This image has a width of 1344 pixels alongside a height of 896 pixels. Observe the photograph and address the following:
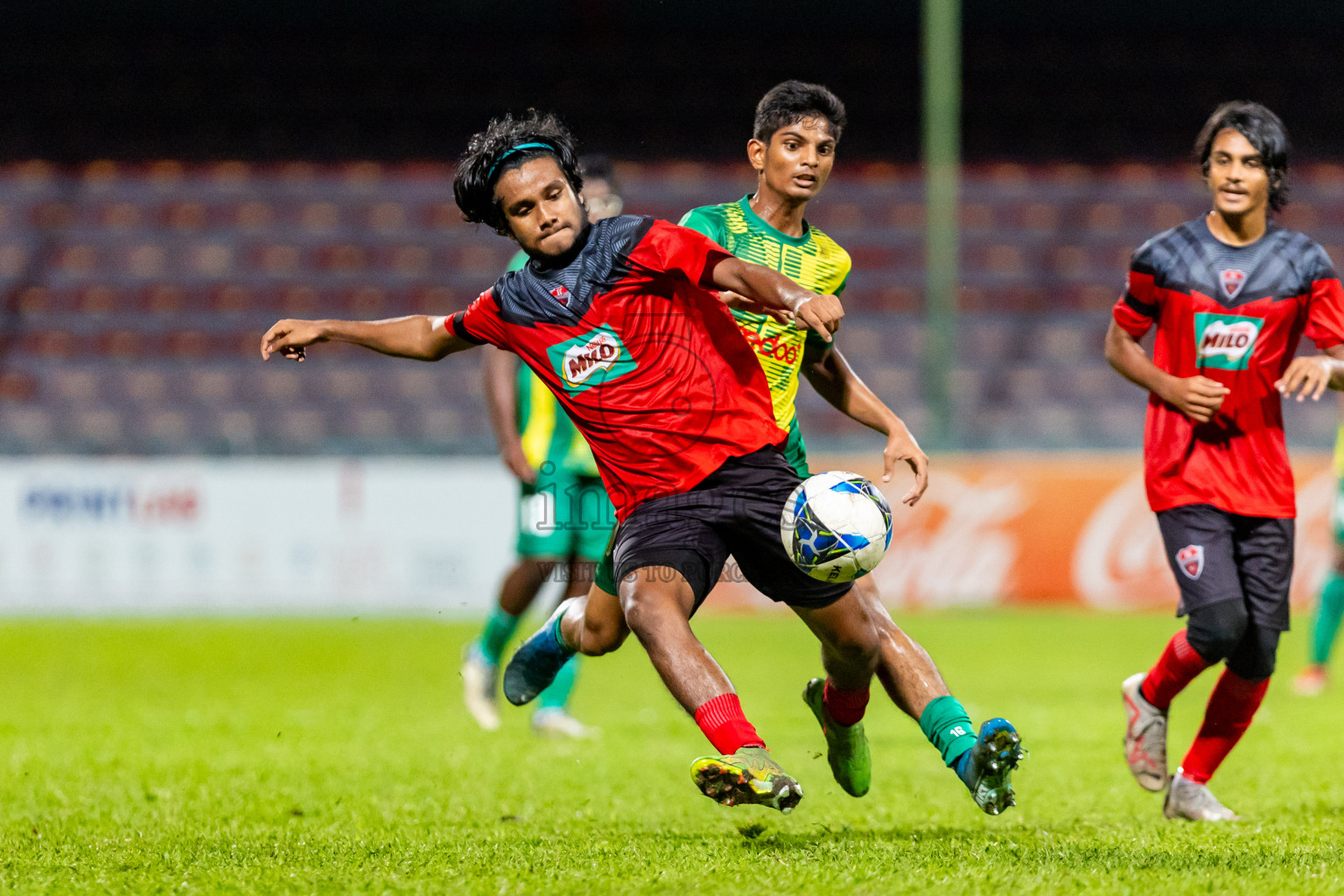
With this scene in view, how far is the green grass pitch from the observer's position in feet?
11.9

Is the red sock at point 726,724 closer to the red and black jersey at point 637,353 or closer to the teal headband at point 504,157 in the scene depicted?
the red and black jersey at point 637,353

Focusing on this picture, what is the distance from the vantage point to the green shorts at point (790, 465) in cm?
437

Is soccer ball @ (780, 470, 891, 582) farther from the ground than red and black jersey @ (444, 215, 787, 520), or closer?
closer

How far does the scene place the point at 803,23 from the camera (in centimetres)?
1798

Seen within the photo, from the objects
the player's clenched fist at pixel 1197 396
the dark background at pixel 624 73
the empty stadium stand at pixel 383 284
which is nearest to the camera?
the player's clenched fist at pixel 1197 396

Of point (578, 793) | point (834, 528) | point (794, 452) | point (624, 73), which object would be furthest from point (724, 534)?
point (624, 73)

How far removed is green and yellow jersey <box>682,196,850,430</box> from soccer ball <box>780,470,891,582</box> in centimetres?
48

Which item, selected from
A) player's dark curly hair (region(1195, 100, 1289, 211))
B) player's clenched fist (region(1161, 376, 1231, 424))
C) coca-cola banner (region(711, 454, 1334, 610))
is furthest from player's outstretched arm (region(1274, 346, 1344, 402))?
coca-cola banner (region(711, 454, 1334, 610))

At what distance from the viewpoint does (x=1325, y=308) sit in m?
4.86

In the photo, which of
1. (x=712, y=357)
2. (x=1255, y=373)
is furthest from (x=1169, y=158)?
(x=712, y=357)

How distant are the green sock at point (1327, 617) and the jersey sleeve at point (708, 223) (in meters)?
5.33

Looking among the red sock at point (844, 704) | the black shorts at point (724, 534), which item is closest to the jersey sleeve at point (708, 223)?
the black shorts at point (724, 534)

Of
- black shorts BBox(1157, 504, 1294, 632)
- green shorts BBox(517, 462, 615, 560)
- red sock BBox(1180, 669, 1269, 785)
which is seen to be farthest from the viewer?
green shorts BBox(517, 462, 615, 560)

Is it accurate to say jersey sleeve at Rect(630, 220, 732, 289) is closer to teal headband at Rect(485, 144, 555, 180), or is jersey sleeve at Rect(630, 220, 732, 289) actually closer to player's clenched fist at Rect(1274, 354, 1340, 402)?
teal headband at Rect(485, 144, 555, 180)
